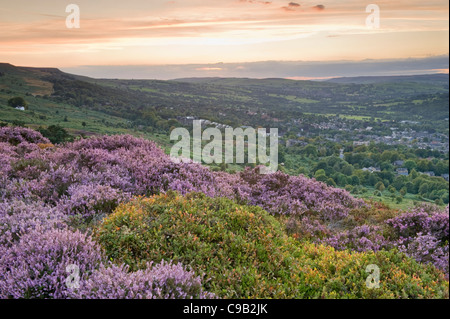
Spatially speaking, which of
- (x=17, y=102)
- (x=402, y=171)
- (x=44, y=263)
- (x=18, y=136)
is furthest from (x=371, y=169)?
(x=17, y=102)

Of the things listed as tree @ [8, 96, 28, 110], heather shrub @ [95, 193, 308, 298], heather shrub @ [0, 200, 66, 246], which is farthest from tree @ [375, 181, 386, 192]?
tree @ [8, 96, 28, 110]

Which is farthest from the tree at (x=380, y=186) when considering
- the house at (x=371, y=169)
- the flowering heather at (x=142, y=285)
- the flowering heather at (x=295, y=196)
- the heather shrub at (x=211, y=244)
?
the flowering heather at (x=142, y=285)

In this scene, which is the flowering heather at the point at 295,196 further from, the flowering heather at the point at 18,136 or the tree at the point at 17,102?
the tree at the point at 17,102

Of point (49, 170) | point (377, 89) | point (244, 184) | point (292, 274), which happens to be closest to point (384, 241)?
point (292, 274)

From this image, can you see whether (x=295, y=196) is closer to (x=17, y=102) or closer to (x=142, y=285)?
(x=142, y=285)

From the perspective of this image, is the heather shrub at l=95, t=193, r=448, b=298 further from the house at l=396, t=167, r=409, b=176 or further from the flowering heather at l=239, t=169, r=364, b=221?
the house at l=396, t=167, r=409, b=176

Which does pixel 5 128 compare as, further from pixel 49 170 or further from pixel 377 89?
pixel 377 89
